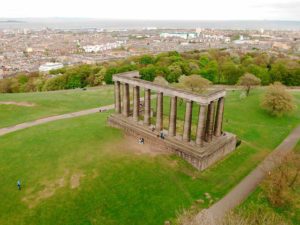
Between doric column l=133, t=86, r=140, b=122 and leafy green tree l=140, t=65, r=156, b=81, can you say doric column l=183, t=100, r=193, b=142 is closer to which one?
doric column l=133, t=86, r=140, b=122

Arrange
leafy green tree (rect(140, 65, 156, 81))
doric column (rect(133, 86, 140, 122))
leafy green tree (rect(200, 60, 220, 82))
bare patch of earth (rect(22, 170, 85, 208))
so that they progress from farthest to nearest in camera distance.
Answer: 1. leafy green tree (rect(140, 65, 156, 81))
2. leafy green tree (rect(200, 60, 220, 82))
3. doric column (rect(133, 86, 140, 122))
4. bare patch of earth (rect(22, 170, 85, 208))

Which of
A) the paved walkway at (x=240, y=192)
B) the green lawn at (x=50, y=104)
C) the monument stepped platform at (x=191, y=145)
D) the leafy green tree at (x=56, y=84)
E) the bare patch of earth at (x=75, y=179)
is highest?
the monument stepped platform at (x=191, y=145)

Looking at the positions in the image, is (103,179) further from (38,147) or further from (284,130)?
(284,130)

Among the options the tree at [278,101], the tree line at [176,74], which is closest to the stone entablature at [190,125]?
the tree at [278,101]

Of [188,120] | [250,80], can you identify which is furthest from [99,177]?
[250,80]

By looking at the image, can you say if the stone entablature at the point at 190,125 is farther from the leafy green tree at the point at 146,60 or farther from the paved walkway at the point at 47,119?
the leafy green tree at the point at 146,60

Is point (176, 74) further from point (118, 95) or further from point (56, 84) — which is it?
point (118, 95)

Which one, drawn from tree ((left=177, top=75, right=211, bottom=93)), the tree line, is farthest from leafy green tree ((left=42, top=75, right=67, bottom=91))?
tree ((left=177, top=75, right=211, bottom=93))
